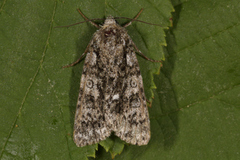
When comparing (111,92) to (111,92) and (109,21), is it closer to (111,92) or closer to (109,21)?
(111,92)

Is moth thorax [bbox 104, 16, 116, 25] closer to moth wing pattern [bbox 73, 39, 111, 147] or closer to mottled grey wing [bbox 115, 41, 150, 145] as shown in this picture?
moth wing pattern [bbox 73, 39, 111, 147]

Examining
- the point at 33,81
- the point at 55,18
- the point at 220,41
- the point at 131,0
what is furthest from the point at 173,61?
the point at 33,81

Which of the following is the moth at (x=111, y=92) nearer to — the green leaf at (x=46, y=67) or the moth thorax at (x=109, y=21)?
the moth thorax at (x=109, y=21)

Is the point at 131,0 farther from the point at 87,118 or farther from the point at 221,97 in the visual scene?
the point at 221,97

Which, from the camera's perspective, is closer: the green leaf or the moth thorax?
the green leaf

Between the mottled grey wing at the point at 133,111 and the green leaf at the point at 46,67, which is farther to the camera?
the mottled grey wing at the point at 133,111

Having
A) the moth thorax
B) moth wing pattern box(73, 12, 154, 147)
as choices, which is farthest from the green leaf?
moth wing pattern box(73, 12, 154, 147)

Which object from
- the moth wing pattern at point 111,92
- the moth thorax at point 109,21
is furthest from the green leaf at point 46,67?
the moth wing pattern at point 111,92
